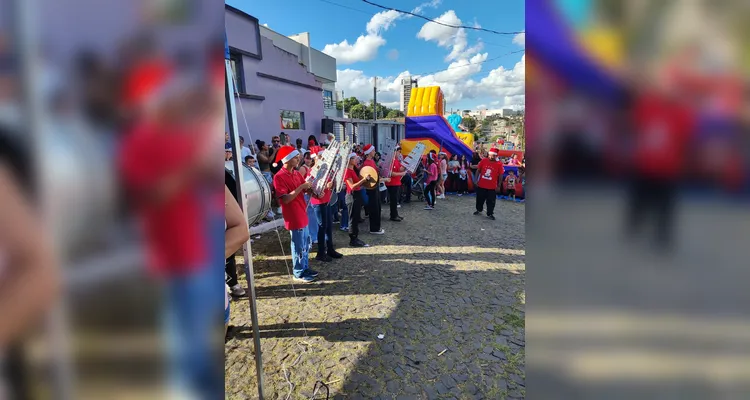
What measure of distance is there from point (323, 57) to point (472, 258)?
30.3m

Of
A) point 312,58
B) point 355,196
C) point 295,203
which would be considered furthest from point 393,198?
point 312,58

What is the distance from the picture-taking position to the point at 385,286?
16.6 ft

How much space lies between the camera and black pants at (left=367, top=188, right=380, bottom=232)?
785cm

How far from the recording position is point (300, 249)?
5.11m
